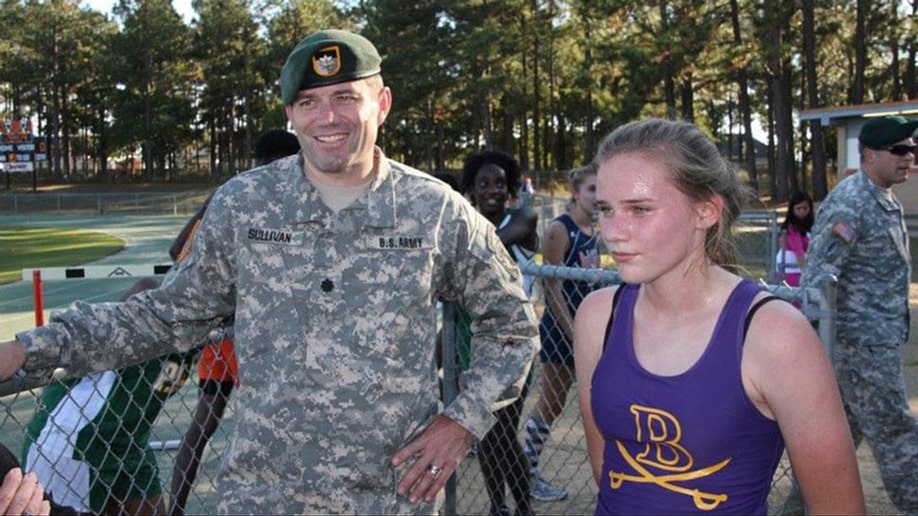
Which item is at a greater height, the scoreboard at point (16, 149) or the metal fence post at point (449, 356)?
the scoreboard at point (16, 149)

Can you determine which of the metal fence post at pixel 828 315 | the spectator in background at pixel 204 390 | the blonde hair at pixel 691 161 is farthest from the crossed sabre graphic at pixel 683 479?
the spectator in background at pixel 204 390

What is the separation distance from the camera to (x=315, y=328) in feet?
7.96

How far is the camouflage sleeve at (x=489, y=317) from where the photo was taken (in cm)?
258

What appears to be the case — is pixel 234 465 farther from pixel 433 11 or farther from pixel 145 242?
pixel 433 11

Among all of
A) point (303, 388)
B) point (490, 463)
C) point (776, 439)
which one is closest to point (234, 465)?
point (303, 388)

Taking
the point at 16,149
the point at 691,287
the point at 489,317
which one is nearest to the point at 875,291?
the point at 489,317

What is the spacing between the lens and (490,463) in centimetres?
447

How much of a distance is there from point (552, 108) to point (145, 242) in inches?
1540

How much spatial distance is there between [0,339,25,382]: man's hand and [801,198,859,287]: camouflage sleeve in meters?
3.45

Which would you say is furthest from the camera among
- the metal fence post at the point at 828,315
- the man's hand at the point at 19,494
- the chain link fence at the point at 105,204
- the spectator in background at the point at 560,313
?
the chain link fence at the point at 105,204

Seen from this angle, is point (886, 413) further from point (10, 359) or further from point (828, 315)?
point (10, 359)

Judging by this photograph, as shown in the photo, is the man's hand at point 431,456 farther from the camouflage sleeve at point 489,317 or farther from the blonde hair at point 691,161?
the blonde hair at point 691,161

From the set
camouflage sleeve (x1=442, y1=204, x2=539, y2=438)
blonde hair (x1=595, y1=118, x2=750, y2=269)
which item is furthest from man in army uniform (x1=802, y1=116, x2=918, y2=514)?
blonde hair (x1=595, y1=118, x2=750, y2=269)

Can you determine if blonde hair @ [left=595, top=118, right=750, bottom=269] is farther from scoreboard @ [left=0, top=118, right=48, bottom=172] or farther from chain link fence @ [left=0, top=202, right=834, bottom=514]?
scoreboard @ [left=0, top=118, right=48, bottom=172]
